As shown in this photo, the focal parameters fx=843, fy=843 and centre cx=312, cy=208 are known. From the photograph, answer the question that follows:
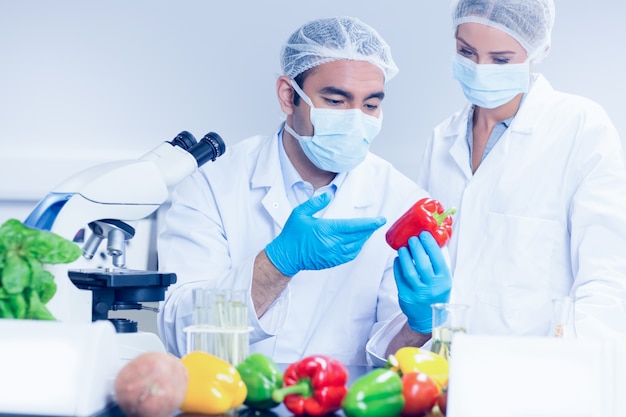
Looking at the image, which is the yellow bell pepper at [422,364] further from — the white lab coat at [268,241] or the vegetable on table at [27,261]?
the white lab coat at [268,241]

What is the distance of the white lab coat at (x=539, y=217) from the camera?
7.53 ft

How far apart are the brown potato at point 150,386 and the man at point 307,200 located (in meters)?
0.95

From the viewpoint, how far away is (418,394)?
1308mm

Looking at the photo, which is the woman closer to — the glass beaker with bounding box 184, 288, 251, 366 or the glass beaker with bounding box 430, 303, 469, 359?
the glass beaker with bounding box 430, 303, 469, 359

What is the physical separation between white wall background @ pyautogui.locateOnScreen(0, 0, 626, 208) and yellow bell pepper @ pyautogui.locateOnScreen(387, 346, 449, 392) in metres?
1.88

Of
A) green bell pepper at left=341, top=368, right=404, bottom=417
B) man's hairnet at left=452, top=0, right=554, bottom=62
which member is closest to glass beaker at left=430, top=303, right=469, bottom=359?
green bell pepper at left=341, top=368, right=404, bottom=417

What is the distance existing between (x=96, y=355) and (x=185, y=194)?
126 cm

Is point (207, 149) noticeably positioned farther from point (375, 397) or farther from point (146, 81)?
point (146, 81)

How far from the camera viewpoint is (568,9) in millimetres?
3152

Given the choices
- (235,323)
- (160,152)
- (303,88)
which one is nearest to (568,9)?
(303,88)

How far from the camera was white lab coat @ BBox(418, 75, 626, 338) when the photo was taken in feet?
7.53

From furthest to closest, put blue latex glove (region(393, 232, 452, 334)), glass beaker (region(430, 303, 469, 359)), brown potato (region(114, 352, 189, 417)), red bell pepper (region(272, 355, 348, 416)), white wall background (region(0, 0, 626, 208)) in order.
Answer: white wall background (region(0, 0, 626, 208)) → blue latex glove (region(393, 232, 452, 334)) → glass beaker (region(430, 303, 469, 359)) → red bell pepper (region(272, 355, 348, 416)) → brown potato (region(114, 352, 189, 417))

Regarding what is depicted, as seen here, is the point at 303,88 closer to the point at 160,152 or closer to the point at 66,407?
the point at 160,152

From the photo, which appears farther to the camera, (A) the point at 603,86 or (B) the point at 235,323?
(A) the point at 603,86
